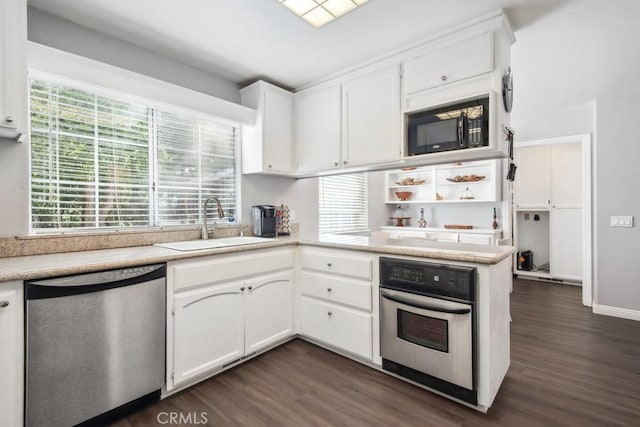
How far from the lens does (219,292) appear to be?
2.12m

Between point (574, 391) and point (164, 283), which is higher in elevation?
point (164, 283)

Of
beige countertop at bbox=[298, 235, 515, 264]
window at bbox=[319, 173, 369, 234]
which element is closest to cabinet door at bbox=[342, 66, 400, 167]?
beige countertop at bbox=[298, 235, 515, 264]

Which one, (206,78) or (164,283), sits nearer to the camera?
(164,283)

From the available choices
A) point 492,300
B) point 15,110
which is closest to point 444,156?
point 492,300

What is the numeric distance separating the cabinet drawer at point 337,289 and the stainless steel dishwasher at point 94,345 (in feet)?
3.78

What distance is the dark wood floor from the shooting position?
5.62 feet

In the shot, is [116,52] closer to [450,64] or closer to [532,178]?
[450,64]

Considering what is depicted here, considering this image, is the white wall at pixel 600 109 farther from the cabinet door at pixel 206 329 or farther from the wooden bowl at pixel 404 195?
the cabinet door at pixel 206 329

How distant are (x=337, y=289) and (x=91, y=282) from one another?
1584 mm

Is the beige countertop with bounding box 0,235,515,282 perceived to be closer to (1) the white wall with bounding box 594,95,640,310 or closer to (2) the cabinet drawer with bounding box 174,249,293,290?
(2) the cabinet drawer with bounding box 174,249,293,290

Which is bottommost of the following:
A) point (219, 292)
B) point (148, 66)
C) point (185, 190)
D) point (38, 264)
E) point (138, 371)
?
point (138, 371)

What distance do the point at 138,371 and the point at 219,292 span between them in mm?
618

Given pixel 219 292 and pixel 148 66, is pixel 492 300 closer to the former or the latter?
pixel 219 292

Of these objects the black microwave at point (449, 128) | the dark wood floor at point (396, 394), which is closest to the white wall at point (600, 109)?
the black microwave at point (449, 128)
